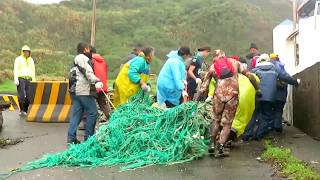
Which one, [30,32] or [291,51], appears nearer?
[291,51]

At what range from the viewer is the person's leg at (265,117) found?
10001mm

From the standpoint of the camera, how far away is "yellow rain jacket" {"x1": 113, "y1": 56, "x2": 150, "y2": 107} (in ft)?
32.1

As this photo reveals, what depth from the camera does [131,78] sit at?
9.82 meters

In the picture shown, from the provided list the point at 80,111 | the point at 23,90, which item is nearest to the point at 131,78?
the point at 80,111

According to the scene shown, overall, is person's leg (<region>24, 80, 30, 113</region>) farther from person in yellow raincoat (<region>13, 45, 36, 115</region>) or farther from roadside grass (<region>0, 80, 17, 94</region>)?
roadside grass (<region>0, 80, 17, 94</region>)

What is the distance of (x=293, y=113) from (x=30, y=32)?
34150 mm

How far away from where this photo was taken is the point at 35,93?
12695 millimetres

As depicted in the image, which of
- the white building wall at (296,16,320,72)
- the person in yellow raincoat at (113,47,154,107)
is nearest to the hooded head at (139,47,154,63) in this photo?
the person in yellow raincoat at (113,47,154,107)

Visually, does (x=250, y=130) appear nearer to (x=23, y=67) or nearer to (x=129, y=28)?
(x=23, y=67)

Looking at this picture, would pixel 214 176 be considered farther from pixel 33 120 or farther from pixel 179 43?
pixel 179 43

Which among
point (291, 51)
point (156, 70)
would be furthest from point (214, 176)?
point (156, 70)

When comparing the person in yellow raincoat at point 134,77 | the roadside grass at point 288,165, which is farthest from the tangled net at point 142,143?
the person in yellow raincoat at point 134,77

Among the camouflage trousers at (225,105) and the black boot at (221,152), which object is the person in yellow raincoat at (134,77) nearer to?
the camouflage trousers at (225,105)

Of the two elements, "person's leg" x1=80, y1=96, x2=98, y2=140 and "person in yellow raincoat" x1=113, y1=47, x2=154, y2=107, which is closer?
"person's leg" x1=80, y1=96, x2=98, y2=140
